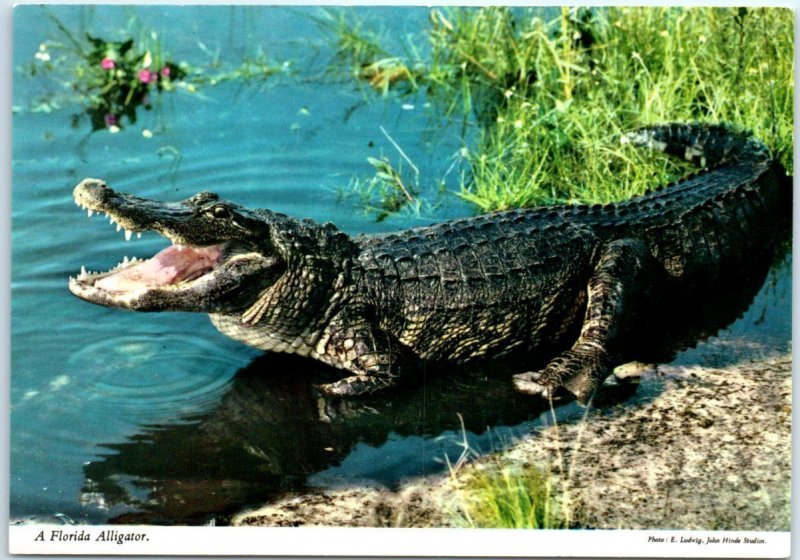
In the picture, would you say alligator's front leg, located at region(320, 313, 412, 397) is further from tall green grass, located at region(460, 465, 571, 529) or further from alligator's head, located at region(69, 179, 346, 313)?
tall green grass, located at region(460, 465, 571, 529)

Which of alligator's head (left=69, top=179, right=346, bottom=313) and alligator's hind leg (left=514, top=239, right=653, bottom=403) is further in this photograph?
alligator's hind leg (left=514, top=239, right=653, bottom=403)

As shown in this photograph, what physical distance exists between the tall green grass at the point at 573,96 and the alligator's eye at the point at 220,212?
1.29 m

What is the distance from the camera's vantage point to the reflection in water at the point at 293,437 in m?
3.71

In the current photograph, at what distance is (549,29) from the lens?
4828 mm

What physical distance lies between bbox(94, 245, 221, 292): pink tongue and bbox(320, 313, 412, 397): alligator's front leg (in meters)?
0.55

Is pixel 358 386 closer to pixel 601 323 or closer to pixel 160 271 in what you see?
pixel 160 271

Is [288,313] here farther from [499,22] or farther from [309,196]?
[499,22]

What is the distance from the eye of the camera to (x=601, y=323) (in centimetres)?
A: 426

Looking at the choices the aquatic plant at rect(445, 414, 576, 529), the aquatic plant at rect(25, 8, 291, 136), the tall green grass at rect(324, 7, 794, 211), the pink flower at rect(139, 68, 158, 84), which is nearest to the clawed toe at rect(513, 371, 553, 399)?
the aquatic plant at rect(445, 414, 576, 529)

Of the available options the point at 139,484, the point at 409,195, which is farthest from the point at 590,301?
the point at 139,484

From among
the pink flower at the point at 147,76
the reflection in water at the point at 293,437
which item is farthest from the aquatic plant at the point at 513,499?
the pink flower at the point at 147,76

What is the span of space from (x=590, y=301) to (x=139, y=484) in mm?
1902

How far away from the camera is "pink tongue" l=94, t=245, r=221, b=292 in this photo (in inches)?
157

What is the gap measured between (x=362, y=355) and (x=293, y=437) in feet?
1.41
